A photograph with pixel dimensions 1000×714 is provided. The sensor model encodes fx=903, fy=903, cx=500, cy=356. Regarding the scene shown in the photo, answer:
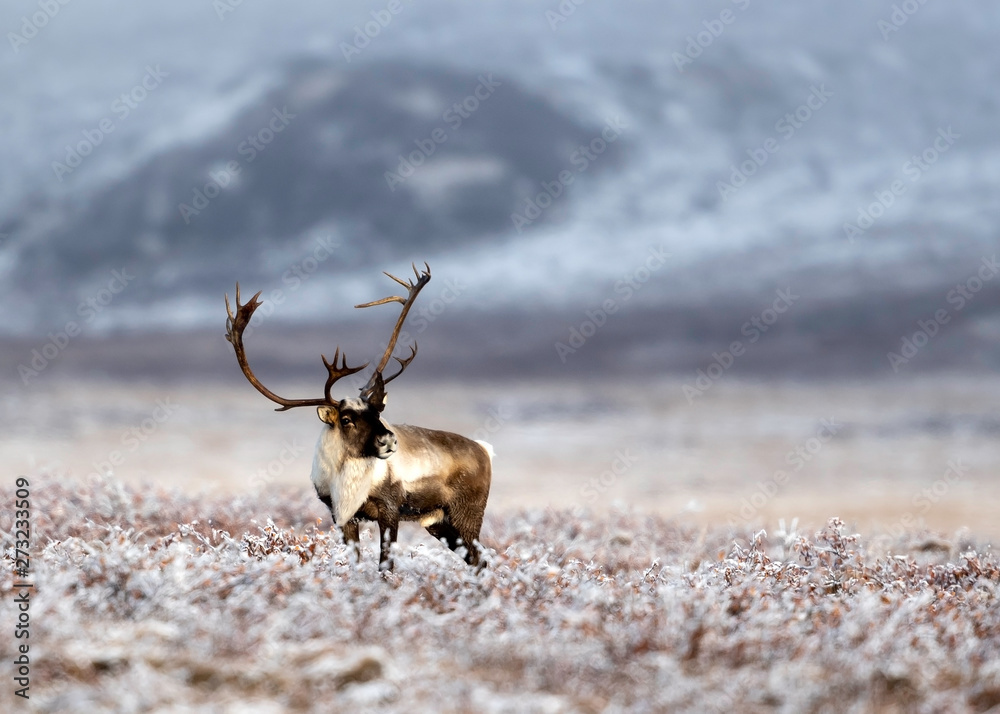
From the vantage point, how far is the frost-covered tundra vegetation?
510cm

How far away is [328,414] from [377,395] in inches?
21.7

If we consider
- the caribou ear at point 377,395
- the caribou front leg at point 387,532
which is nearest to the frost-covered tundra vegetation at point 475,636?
the caribou front leg at point 387,532

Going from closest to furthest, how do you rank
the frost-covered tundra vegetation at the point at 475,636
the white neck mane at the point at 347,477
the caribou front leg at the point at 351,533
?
the frost-covered tundra vegetation at the point at 475,636
the white neck mane at the point at 347,477
the caribou front leg at the point at 351,533

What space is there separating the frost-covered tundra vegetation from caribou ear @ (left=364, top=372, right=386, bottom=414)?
157 centimetres

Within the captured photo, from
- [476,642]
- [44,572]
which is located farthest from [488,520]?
[476,642]

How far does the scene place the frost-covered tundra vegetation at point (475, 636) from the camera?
5.10 metres

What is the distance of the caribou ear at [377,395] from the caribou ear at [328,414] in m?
0.36

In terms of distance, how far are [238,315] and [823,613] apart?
666 centimetres

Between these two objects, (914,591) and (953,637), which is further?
(914,591)

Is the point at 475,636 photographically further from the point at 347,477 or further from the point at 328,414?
the point at 328,414

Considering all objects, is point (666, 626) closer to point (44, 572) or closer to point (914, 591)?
point (914, 591)

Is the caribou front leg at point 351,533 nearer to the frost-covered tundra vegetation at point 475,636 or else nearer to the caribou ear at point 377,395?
the frost-covered tundra vegetation at point 475,636

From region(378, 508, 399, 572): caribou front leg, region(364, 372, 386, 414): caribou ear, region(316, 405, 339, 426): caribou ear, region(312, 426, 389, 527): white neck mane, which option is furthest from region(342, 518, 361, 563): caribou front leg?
region(364, 372, 386, 414): caribou ear

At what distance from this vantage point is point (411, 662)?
5.66 meters
